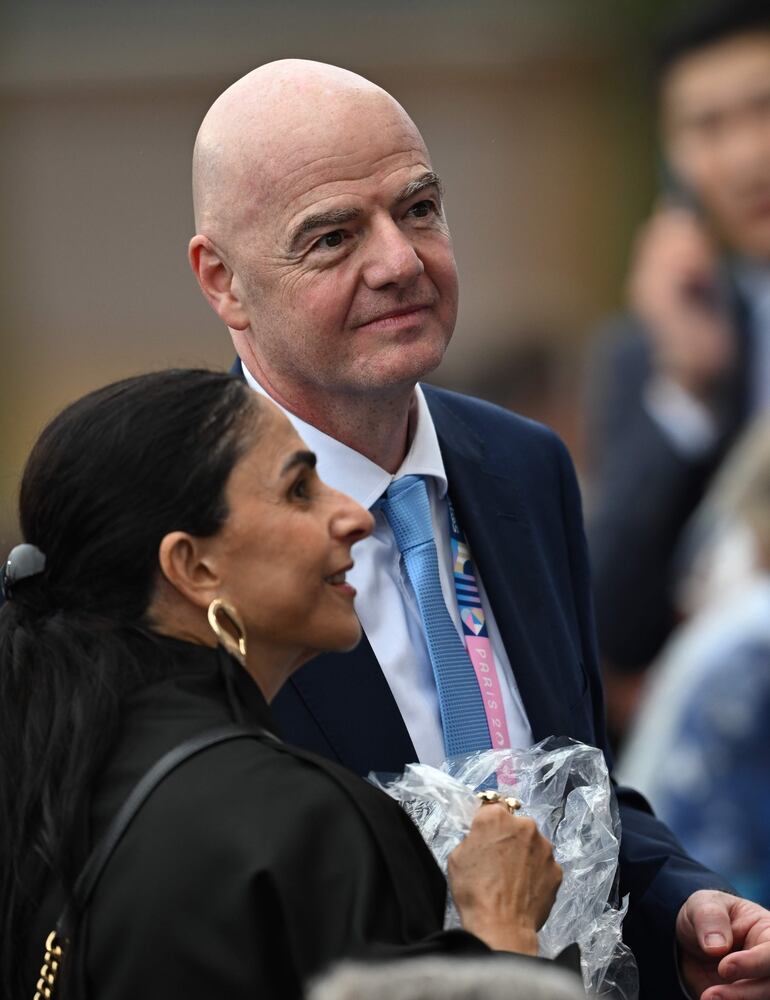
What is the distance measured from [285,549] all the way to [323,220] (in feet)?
2.28

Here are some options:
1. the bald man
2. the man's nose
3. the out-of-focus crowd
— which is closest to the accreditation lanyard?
the bald man

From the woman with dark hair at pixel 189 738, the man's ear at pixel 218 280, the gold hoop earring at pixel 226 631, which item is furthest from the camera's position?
the man's ear at pixel 218 280

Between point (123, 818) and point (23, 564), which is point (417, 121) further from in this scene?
point (123, 818)

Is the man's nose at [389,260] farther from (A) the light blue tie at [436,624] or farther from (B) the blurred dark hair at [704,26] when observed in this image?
(B) the blurred dark hair at [704,26]

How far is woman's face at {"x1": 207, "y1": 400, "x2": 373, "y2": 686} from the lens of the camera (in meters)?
2.15

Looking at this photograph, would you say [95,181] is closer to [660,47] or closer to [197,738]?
[660,47]

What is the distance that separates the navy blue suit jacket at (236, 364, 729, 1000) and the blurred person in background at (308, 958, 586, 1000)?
85 cm

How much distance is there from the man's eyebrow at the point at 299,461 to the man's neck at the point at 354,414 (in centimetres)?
47

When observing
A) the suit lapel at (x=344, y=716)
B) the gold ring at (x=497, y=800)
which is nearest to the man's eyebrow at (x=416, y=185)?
the suit lapel at (x=344, y=716)

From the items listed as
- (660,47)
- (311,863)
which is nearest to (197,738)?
(311,863)

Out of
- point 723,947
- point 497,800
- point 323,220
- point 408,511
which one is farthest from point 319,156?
point 723,947

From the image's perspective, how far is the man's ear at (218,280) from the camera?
111 inches

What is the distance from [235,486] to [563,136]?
5.11 m

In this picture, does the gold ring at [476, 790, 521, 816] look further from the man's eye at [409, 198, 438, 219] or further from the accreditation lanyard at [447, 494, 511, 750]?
the man's eye at [409, 198, 438, 219]
